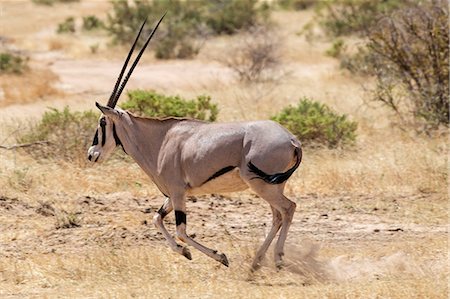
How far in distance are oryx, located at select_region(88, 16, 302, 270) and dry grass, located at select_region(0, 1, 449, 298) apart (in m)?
0.49

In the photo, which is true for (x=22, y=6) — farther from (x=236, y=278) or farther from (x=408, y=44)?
(x=236, y=278)

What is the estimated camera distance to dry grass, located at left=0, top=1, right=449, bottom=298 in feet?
26.5

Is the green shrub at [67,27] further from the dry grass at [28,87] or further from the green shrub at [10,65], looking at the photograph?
the dry grass at [28,87]

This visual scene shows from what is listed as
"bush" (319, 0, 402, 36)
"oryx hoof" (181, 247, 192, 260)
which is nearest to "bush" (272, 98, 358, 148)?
"oryx hoof" (181, 247, 192, 260)

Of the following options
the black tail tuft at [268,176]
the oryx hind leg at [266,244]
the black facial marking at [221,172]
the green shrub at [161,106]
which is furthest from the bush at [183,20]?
→ the black tail tuft at [268,176]

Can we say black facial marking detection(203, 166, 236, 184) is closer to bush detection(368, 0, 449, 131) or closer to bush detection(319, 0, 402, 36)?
bush detection(368, 0, 449, 131)

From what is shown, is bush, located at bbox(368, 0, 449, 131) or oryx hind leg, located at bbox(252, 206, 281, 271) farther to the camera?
bush, located at bbox(368, 0, 449, 131)

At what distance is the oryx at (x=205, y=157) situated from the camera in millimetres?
8250

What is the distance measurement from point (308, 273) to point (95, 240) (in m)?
2.53

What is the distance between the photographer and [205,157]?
27.8 feet

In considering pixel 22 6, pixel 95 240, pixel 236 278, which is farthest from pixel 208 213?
pixel 22 6

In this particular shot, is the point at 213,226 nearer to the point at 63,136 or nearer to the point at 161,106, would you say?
the point at 63,136

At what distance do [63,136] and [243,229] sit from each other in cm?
399

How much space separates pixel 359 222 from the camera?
10.8 meters
